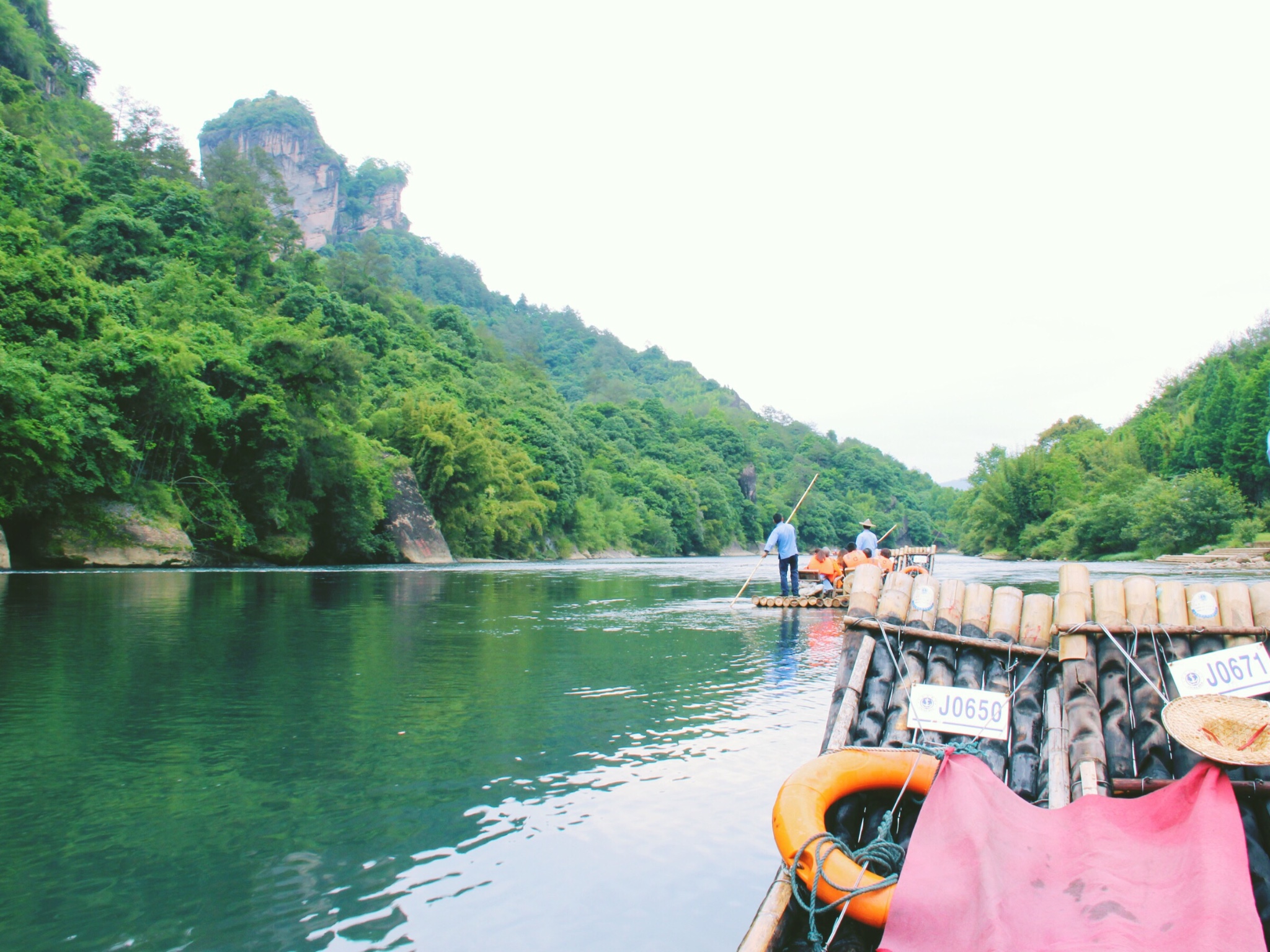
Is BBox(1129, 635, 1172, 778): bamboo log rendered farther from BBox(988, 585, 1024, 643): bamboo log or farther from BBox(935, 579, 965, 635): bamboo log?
BBox(935, 579, 965, 635): bamboo log

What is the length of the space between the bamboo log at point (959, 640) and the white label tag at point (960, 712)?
0.32 meters

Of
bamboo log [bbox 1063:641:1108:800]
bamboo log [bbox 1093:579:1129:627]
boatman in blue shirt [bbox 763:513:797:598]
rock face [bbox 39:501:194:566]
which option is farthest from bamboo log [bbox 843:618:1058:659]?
rock face [bbox 39:501:194:566]

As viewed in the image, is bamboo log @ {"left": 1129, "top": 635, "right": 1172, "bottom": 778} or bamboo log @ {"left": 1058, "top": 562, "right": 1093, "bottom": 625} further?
bamboo log @ {"left": 1058, "top": 562, "right": 1093, "bottom": 625}

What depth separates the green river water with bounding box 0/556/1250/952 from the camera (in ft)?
12.1

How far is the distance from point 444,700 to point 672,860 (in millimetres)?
3969

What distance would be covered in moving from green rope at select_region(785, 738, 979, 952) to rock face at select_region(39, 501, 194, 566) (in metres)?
29.2

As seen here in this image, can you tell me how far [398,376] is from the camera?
61.9 metres

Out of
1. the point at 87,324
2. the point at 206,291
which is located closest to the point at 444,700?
the point at 87,324

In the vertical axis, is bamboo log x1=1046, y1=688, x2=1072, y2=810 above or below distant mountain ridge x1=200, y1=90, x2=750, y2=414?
below

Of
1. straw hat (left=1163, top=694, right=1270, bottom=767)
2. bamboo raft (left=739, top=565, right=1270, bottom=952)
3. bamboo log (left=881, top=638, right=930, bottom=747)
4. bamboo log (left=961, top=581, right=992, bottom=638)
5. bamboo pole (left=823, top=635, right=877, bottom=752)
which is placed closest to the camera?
straw hat (left=1163, top=694, right=1270, bottom=767)

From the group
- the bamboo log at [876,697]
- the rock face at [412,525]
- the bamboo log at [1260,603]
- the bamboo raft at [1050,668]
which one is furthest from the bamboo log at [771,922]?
the rock face at [412,525]

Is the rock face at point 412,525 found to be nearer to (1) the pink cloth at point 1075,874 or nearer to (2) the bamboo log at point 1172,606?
(2) the bamboo log at point 1172,606

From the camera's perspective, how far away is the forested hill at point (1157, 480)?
5297 centimetres

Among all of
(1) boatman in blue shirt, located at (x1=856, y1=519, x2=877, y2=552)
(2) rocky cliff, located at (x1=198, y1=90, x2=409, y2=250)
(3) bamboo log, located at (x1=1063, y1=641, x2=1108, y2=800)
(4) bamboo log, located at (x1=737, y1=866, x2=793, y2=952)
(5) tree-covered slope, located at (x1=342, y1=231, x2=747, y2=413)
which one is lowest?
(4) bamboo log, located at (x1=737, y1=866, x2=793, y2=952)
